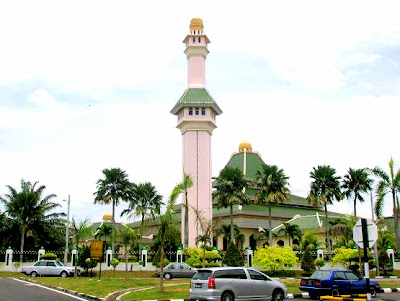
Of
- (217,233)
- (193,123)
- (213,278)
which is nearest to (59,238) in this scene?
(217,233)

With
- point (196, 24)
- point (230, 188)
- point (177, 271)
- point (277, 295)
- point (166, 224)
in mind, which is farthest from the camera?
point (196, 24)

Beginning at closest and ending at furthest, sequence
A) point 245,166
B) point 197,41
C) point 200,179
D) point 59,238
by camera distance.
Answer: point 59,238
point 200,179
point 197,41
point 245,166

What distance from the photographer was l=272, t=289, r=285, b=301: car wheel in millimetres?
18628

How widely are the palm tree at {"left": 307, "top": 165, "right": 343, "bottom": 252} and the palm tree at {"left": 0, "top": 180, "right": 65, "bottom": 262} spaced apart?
29.4m

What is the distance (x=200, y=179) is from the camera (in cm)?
6294

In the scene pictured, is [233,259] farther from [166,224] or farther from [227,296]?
[227,296]

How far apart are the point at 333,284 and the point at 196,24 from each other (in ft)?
177

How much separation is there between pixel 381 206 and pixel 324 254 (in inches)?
437

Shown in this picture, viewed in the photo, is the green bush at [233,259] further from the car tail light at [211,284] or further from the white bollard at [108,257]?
the car tail light at [211,284]

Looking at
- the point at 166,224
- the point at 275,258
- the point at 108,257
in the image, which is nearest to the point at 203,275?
the point at 166,224

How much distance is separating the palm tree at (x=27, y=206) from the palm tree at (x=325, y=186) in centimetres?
2940

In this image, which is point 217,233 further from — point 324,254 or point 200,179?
point 324,254

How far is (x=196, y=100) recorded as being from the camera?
6506cm

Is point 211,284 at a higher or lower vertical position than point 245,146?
lower
